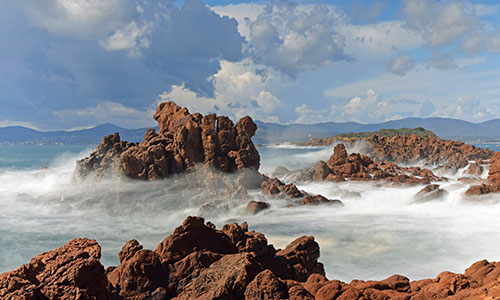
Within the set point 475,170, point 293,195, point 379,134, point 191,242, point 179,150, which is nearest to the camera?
point 191,242

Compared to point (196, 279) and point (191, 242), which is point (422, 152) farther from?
point (196, 279)

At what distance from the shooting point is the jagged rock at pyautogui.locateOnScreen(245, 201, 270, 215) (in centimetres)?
2209

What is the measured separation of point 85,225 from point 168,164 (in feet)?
21.5

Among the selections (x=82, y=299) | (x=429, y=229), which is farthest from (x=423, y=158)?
(x=82, y=299)

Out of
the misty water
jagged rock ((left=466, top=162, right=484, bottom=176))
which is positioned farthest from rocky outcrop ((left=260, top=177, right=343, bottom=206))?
jagged rock ((left=466, top=162, right=484, bottom=176))

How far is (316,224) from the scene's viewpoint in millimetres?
20422

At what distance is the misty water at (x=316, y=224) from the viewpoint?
51.4 ft

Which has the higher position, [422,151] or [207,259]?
[422,151]

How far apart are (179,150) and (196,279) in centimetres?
1962

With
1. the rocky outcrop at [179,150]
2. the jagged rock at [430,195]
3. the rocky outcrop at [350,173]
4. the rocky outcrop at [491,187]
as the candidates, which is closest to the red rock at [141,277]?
the rocky outcrop at [179,150]

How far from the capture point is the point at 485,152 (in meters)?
55.8

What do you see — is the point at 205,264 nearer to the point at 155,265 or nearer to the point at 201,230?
the point at 155,265

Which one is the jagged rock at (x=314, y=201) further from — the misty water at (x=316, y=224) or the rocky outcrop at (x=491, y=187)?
the rocky outcrop at (x=491, y=187)

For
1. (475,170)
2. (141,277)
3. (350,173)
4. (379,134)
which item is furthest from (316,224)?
(379,134)
